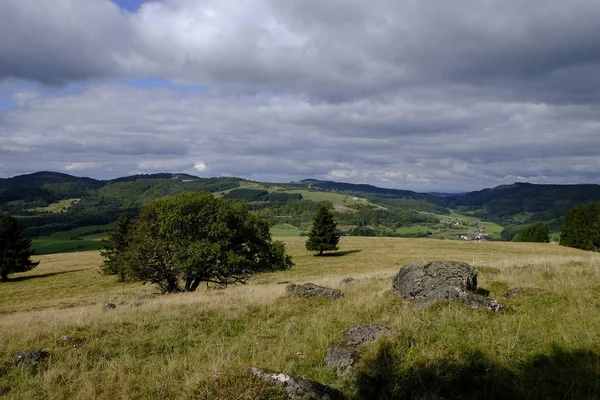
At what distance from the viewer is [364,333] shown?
795 cm

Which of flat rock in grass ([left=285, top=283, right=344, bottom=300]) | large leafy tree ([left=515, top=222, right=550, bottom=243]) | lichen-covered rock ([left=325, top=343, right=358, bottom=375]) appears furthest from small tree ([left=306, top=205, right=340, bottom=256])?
large leafy tree ([left=515, top=222, right=550, bottom=243])

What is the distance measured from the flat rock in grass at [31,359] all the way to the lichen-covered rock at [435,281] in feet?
34.9

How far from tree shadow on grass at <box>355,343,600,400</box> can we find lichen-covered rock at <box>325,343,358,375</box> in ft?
1.24

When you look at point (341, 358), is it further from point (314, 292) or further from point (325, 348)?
point (314, 292)

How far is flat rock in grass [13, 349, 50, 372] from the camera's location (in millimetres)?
7650

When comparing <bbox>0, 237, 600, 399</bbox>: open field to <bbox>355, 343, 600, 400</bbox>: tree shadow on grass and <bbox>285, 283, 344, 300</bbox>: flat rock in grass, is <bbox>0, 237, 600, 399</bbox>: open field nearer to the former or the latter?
<bbox>355, 343, 600, 400</bbox>: tree shadow on grass

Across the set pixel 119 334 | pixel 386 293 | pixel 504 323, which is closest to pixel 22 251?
pixel 119 334

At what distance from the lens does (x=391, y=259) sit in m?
64.1

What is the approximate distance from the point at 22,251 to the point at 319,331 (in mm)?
70442

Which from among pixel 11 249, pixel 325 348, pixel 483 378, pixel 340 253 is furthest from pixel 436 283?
pixel 11 249

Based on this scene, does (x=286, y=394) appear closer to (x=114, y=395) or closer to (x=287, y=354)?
(x=287, y=354)

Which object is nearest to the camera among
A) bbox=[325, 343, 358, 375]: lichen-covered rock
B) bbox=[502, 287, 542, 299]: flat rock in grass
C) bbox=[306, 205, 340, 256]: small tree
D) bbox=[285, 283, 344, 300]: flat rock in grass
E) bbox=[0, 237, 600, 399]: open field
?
bbox=[0, 237, 600, 399]: open field

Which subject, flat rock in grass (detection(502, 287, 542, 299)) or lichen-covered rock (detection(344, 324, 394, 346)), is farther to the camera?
flat rock in grass (detection(502, 287, 542, 299))

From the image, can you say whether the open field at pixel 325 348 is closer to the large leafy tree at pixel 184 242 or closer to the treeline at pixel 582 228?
the large leafy tree at pixel 184 242
